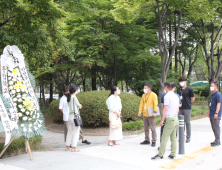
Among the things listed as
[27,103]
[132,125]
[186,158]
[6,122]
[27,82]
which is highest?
[27,82]

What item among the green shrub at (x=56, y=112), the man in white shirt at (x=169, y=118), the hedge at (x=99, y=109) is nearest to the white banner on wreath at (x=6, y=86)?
the man in white shirt at (x=169, y=118)

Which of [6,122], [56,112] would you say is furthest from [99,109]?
[6,122]

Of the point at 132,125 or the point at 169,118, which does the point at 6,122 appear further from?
the point at 132,125

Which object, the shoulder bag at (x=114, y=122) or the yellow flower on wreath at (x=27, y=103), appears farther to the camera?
the shoulder bag at (x=114, y=122)

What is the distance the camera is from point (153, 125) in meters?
7.25

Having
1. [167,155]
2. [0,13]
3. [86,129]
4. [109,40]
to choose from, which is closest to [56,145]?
[86,129]

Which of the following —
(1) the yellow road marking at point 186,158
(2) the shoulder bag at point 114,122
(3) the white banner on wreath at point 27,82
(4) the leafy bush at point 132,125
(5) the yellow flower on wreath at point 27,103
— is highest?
(3) the white banner on wreath at point 27,82

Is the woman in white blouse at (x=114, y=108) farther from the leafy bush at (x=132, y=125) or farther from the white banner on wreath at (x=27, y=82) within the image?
the leafy bush at (x=132, y=125)

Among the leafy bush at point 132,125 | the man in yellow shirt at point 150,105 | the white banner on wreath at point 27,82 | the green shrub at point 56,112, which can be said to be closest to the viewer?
the white banner on wreath at point 27,82

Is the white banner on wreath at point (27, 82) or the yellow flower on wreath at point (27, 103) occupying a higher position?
the white banner on wreath at point (27, 82)

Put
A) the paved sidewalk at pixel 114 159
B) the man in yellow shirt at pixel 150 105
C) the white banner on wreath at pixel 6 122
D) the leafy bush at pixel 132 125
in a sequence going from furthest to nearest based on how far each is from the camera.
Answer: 1. the leafy bush at pixel 132 125
2. the man in yellow shirt at pixel 150 105
3. the white banner on wreath at pixel 6 122
4. the paved sidewalk at pixel 114 159

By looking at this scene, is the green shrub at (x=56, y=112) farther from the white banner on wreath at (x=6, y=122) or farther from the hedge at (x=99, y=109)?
the white banner on wreath at (x=6, y=122)

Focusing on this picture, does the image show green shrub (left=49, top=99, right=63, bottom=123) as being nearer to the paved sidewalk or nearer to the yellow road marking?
the paved sidewalk

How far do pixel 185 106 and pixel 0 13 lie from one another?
8156 mm
